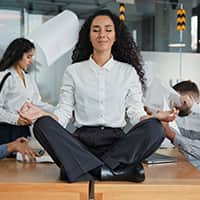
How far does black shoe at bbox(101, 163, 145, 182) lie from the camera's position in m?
1.13

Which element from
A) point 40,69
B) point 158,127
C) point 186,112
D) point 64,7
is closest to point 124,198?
point 158,127

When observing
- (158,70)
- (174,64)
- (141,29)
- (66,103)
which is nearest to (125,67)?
(66,103)

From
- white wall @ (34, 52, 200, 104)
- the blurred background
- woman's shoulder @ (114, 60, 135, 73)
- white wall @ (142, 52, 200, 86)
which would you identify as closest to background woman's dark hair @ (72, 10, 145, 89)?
woman's shoulder @ (114, 60, 135, 73)

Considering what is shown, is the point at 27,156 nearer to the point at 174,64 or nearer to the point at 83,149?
the point at 83,149

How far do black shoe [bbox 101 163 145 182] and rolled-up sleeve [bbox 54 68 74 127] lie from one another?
0.27 metres

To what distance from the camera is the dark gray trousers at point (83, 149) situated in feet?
3.63

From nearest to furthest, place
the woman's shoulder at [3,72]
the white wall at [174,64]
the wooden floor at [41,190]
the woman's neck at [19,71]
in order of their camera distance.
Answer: the wooden floor at [41,190]
the woman's shoulder at [3,72]
the woman's neck at [19,71]
the white wall at [174,64]

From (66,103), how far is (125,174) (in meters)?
0.34

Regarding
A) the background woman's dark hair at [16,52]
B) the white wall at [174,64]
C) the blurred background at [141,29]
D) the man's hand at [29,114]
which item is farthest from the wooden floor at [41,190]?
the white wall at [174,64]

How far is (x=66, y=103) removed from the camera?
136 centimetres

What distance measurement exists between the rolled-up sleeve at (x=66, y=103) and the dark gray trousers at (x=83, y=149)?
20 centimetres

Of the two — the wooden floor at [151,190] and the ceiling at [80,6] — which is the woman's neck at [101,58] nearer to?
the wooden floor at [151,190]

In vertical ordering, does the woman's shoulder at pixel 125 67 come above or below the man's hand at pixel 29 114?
above

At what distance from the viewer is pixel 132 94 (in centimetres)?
137
